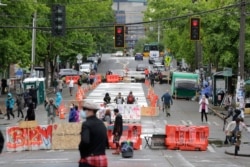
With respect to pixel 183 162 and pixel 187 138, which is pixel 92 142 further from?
pixel 187 138

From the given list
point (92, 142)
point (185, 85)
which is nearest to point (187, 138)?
point (92, 142)

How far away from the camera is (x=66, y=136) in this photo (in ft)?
85.1

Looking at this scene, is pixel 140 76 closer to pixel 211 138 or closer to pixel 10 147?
pixel 211 138

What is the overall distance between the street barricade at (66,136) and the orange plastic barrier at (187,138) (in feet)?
11.0

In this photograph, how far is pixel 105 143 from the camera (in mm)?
9836

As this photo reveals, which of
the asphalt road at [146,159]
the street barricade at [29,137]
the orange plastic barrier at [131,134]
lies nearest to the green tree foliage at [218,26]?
the asphalt road at [146,159]

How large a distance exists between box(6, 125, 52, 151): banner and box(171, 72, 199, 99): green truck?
31.2 meters

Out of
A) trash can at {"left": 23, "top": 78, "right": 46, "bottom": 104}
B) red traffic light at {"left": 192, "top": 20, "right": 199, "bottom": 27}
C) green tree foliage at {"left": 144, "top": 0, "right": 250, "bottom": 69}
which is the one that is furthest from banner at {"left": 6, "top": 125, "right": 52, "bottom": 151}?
trash can at {"left": 23, "top": 78, "right": 46, "bottom": 104}

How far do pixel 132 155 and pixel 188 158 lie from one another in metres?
1.82

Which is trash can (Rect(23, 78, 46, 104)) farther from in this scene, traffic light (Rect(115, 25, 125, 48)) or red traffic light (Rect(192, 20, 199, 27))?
red traffic light (Rect(192, 20, 199, 27))

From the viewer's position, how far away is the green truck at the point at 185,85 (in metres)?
57.0

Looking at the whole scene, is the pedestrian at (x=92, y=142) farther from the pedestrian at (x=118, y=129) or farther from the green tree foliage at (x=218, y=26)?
the green tree foliage at (x=218, y=26)

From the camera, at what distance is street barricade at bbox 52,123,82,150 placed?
25.8 meters

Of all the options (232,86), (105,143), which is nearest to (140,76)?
(232,86)
